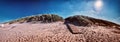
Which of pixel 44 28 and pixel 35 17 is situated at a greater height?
pixel 35 17

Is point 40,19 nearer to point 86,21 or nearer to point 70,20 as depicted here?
point 70,20

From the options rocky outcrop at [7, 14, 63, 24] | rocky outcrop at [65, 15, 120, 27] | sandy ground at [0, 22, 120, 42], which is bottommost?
sandy ground at [0, 22, 120, 42]

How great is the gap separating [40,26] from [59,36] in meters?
0.72

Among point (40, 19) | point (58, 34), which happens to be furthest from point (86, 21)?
point (40, 19)

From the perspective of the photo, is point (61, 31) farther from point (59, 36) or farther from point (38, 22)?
point (38, 22)

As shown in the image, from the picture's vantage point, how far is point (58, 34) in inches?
102

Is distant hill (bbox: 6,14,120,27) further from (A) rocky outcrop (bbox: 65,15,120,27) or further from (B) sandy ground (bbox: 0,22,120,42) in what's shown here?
(B) sandy ground (bbox: 0,22,120,42)

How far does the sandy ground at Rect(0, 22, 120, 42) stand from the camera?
239cm

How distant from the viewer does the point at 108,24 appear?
2.82 meters

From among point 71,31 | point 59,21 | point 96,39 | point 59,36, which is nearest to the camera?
point 96,39

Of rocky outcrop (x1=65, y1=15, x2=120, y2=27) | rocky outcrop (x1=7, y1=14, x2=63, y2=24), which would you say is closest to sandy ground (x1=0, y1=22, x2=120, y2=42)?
rocky outcrop (x1=65, y1=15, x2=120, y2=27)

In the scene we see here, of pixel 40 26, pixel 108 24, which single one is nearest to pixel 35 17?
pixel 40 26

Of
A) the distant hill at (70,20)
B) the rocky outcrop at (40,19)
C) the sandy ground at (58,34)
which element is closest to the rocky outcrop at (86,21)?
the distant hill at (70,20)

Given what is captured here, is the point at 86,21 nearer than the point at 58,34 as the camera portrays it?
No
